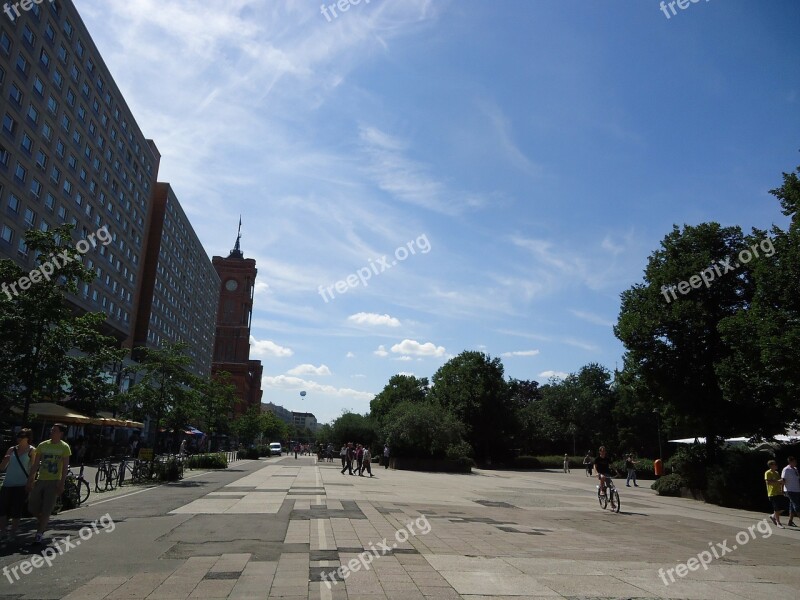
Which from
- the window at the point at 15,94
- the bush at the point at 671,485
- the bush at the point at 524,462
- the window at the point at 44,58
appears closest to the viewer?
the bush at the point at 671,485

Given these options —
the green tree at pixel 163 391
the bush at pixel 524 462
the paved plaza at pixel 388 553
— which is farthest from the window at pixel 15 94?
the bush at pixel 524 462

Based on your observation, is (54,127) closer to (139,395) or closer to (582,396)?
(139,395)

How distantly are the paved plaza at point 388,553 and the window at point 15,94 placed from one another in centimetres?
3879

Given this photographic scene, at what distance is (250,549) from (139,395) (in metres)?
18.7

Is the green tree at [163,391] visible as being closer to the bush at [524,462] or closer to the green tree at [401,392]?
the bush at [524,462]

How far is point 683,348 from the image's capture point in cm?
2398

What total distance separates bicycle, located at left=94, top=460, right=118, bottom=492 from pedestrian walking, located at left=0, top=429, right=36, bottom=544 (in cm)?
971

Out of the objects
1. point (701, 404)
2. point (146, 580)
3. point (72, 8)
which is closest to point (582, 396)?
point (701, 404)

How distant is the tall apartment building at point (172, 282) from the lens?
78.8 metres

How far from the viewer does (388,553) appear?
9.21 metres

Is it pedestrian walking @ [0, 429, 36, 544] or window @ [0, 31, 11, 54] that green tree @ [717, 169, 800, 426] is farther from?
window @ [0, 31, 11, 54]

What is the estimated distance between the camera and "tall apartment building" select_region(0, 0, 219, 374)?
44125 millimetres

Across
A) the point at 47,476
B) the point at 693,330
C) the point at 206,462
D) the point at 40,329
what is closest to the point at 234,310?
the point at 206,462

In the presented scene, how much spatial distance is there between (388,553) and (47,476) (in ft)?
19.1
